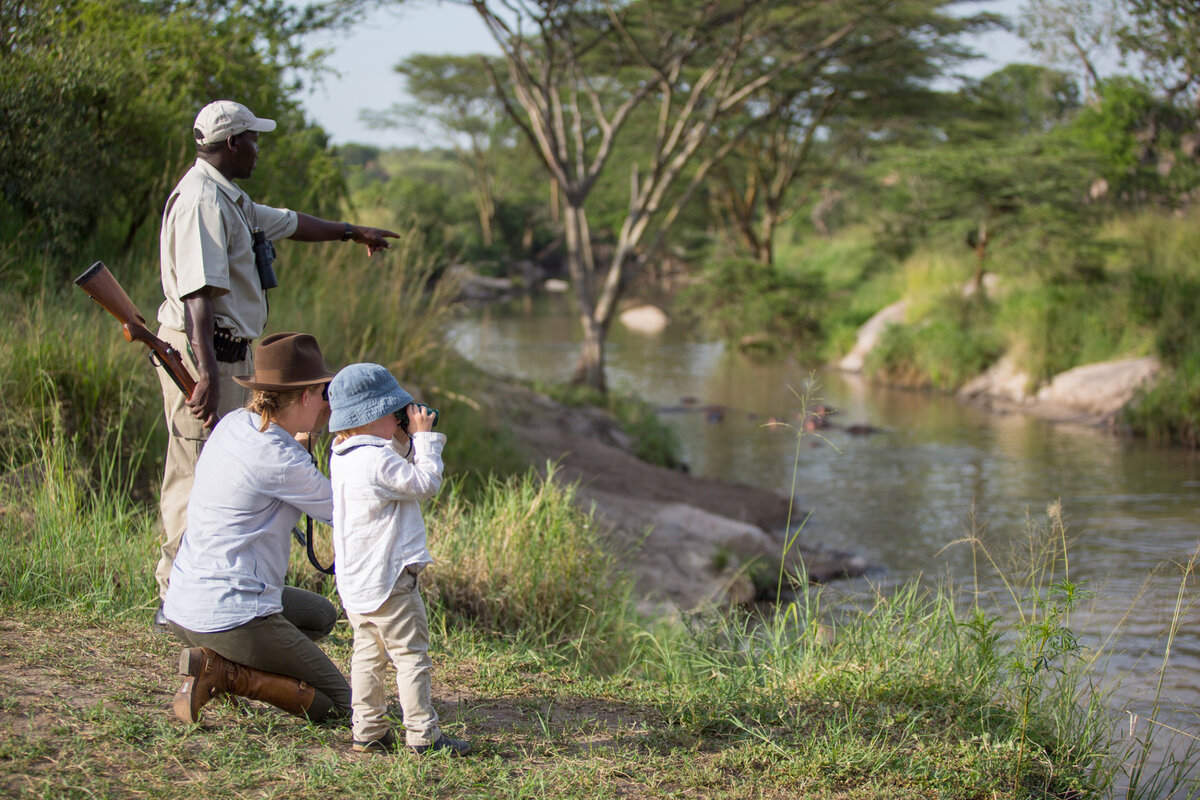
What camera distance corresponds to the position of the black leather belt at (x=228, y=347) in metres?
3.51

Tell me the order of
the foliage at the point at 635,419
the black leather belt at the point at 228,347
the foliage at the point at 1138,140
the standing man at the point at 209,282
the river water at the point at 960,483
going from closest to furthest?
the standing man at the point at 209,282 → the black leather belt at the point at 228,347 → the river water at the point at 960,483 → the foliage at the point at 635,419 → the foliage at the point at 1138,140

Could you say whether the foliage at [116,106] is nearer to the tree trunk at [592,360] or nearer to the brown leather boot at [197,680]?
the brown leather boot at [197,680]

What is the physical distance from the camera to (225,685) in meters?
2.84

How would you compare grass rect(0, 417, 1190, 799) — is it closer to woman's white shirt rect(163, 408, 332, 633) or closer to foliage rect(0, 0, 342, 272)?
woman's white shirt rect(163, 408, 332, 633)

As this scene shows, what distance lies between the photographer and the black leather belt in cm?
351

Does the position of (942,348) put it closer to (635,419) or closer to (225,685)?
(635,419)

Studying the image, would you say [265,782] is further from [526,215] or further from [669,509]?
[526,215]

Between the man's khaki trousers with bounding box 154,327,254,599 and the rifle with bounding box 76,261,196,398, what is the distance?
9 cm

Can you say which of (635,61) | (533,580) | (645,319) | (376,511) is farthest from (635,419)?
(645,319)

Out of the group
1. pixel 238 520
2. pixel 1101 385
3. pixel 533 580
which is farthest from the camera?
pixel 1101 385

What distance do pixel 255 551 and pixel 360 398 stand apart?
0.55 meters

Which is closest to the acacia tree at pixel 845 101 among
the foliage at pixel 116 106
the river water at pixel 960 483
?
the river water at pixel 960 483

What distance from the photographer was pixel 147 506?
5.29 meters

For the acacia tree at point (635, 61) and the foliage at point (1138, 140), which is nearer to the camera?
A: the acacia tree at point (635, 61)
